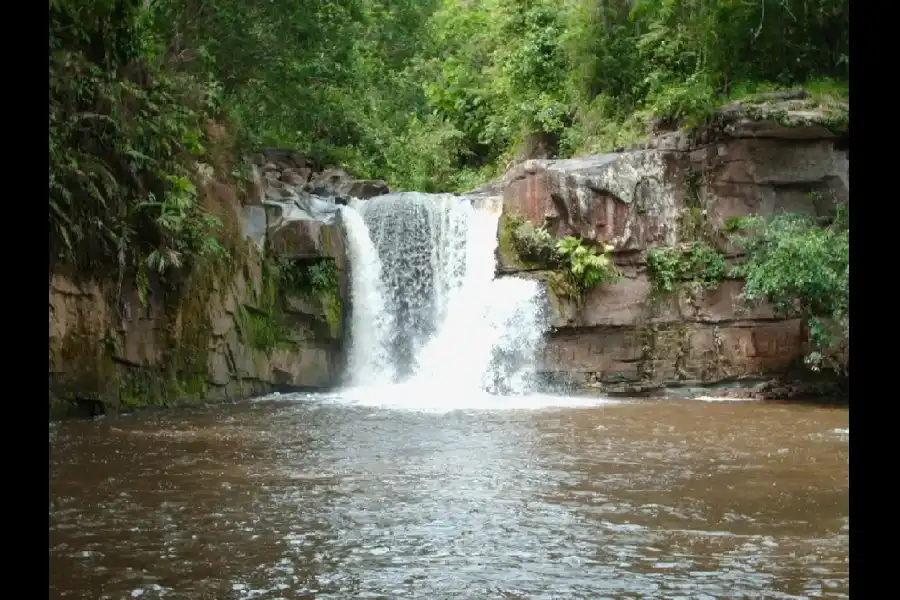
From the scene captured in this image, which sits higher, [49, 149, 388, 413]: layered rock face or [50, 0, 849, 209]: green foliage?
[50, 0, 849, 209]: green foliage

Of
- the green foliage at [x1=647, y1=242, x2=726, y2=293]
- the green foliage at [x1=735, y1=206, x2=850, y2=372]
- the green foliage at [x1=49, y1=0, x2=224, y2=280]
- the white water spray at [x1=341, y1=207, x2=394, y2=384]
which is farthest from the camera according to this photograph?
the white water spray at [x1=341, y1=207, x2=394, y2=384]

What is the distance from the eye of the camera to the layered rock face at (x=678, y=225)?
17.5 m

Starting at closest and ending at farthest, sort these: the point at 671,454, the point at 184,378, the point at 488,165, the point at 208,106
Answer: the point at 671,454, the point at 184,378, the point at 208,106, the point at 488,165

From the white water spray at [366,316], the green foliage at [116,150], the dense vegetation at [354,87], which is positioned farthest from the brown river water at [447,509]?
the white water spray at [366,316]

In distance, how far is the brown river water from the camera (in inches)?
230

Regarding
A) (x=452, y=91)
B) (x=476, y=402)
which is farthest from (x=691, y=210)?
(x=452, y=91)

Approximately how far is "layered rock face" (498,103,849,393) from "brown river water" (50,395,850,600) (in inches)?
157

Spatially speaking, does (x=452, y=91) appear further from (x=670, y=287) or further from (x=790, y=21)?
(x=670, y=287)

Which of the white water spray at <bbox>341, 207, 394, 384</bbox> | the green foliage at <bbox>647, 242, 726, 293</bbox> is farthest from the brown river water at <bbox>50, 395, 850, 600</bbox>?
the white water spray at <bbox>341, 207, 394, 384</bbox>

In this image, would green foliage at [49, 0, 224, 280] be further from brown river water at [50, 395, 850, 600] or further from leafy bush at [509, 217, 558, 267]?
leafy bush at [509, 217, 558, 267]

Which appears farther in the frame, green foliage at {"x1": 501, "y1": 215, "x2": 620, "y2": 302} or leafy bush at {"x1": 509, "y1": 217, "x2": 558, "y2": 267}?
leafy bush at {"x1": 509, "y1": 217, "x2": 558, "y2": 267}

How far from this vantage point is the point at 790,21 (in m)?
20.4
